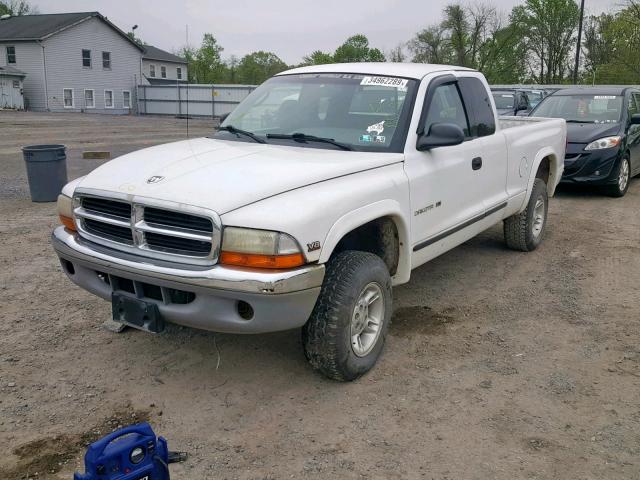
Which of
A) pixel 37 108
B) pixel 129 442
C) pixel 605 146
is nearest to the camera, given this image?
pixel 129 442

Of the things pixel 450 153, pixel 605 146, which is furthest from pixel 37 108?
pixel 450 153

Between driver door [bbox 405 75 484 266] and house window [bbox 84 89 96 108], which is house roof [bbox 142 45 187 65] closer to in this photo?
house window [bbox 84 89 96 108]

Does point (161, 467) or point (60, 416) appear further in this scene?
point (60, 416)

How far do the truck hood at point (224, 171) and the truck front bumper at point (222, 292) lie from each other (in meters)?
0.36

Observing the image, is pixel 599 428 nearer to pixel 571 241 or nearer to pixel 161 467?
pixel 161 467

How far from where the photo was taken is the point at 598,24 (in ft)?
161

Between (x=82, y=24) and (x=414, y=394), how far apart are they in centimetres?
4714

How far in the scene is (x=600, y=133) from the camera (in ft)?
32.9

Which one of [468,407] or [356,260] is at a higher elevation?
[356,260]

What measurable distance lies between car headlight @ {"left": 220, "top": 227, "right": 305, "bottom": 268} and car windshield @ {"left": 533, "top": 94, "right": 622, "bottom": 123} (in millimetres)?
9108

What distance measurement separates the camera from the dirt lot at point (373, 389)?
3.09 meters

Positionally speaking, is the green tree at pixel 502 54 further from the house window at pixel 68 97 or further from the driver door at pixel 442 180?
the driver door at pixel 442 180

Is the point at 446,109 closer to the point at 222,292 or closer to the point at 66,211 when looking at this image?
the point at 222,292

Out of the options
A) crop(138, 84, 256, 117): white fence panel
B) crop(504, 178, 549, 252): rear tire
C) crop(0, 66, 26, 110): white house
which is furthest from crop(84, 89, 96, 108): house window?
crop(504, 178, 549, 252): rear tire
